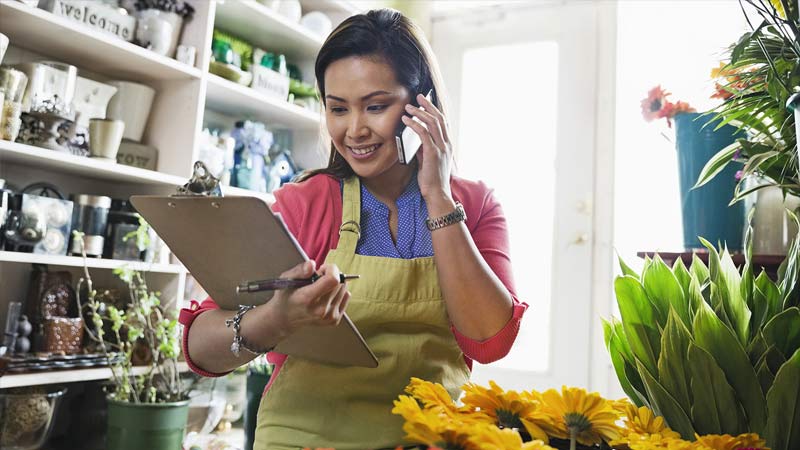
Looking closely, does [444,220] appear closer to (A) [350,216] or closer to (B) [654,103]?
(A) [350,216]

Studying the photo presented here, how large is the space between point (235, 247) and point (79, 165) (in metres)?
1.39

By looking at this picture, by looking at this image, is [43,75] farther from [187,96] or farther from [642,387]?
[642,387]

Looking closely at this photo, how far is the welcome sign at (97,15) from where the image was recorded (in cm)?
188

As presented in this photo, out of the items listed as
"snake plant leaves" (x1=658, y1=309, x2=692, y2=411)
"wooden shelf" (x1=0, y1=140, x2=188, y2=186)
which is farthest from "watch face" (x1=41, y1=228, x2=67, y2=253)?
"snake plant leaves" (x1=658, y1=309, x2=692, y2=411)

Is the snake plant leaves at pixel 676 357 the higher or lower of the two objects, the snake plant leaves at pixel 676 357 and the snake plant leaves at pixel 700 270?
the lower

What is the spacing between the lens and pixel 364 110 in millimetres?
1120

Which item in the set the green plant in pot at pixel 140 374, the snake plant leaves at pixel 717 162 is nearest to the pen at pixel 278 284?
the snake plant leaves at pixel 717 162

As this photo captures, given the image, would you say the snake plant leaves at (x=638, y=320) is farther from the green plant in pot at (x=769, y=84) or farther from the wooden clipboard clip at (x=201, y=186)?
the wooden clipboard clip at (x=201, y=186)

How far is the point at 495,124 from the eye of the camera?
3.42 meters

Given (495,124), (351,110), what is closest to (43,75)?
(351,110)

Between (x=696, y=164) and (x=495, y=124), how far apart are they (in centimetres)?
178

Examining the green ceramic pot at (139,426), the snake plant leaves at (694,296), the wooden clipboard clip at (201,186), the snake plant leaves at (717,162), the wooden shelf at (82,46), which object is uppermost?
the wooden shelf at (82,46)

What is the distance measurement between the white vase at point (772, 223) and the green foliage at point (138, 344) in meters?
1.54

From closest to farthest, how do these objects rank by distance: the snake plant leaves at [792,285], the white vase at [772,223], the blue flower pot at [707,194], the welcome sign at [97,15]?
→ the snake plant leaves at [792,285], the white vase at [772,223], the blue flower pot at [707,194], the welcome sign at [97,15]
